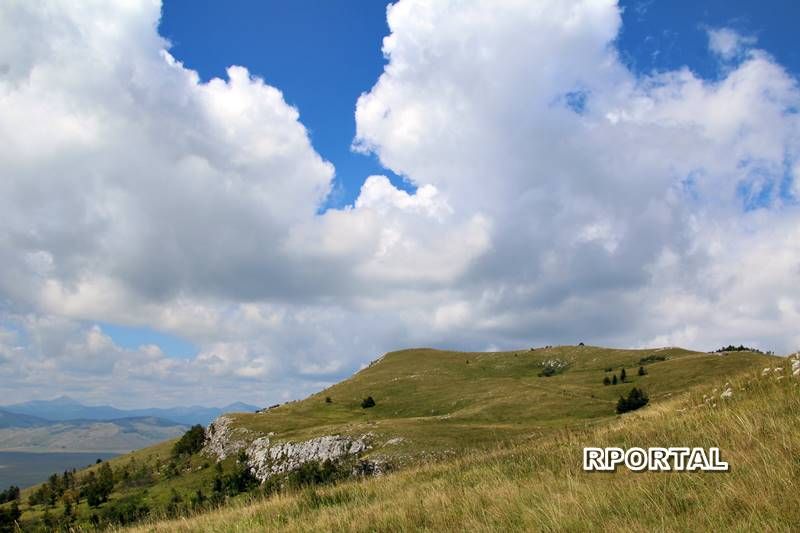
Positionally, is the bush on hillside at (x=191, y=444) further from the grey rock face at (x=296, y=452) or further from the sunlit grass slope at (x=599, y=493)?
the sunlit grass slope at (x=599, y=493)

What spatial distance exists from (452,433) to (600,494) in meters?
51.8

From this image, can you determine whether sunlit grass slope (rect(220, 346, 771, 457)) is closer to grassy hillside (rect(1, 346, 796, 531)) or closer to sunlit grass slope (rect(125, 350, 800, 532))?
grassy hillside (rect(1, 346, 796, 531))

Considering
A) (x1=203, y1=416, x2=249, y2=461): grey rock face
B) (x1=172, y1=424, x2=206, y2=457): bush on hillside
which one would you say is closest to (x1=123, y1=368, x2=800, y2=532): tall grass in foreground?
(x1=203, y1=416, x2=249, y2=461): grey rock face

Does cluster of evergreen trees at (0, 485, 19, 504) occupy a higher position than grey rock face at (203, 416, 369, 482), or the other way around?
grey rock face at (203, 416, 369, 482)

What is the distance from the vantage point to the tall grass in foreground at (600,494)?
21.6 ft

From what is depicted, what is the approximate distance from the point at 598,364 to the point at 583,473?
112669 millimetres

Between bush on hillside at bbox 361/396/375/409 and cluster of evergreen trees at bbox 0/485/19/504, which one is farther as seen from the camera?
bush on hillside at bbox 361/396/375/409

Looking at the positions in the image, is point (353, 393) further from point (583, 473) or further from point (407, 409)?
point (583, 473)

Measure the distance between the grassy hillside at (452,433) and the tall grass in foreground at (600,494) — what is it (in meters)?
0.08

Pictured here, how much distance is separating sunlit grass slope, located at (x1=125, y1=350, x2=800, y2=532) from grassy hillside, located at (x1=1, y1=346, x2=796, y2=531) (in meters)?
0.08

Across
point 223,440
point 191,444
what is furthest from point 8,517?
point 223,440

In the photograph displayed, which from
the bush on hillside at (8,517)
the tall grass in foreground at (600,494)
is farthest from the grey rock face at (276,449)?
the tall grass in foreground at (600,494)

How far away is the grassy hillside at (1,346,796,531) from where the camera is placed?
10.5m

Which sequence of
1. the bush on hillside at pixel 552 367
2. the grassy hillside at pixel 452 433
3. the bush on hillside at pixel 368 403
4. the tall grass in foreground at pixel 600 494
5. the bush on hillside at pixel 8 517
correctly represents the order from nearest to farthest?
the tall grass in foreground at pixel 600 494 → the grassy hillside at pixel 452 433 → the bush on hillside at pixel 8 517 → the bush on hillside at pixel 368 403 → the bush on hillside at pixel 552 367
